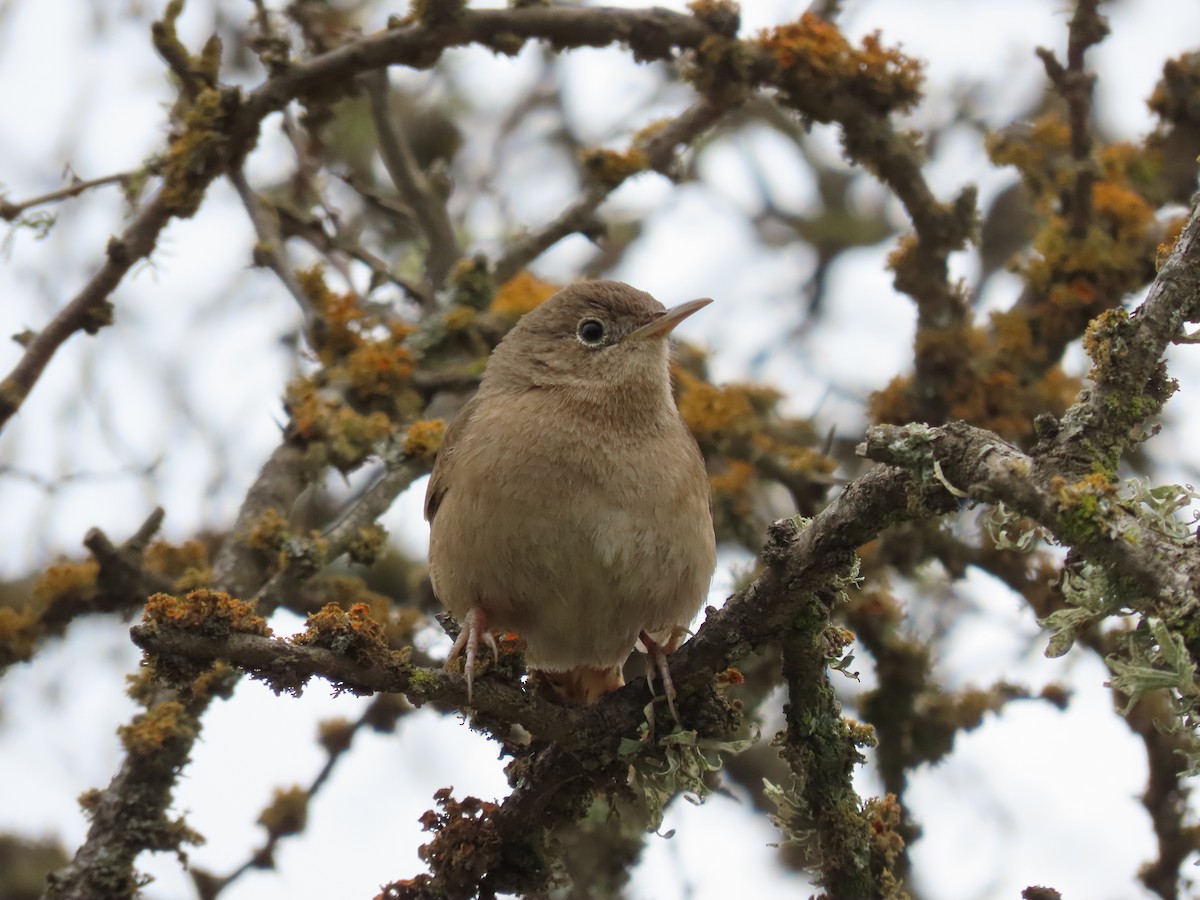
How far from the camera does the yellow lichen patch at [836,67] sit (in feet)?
17.4

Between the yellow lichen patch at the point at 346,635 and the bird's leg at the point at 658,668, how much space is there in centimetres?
77

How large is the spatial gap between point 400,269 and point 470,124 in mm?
2030

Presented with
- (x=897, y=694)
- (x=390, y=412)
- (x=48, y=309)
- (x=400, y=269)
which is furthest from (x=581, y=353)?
(x=48, y=309)

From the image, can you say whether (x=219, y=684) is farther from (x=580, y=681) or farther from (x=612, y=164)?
(x=612, y=164)

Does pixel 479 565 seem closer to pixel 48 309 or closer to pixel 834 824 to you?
pixel 834 824

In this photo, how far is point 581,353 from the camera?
4.82 meters

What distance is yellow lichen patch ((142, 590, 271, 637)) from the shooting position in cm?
253

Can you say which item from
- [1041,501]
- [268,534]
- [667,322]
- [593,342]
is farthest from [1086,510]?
[268,534]

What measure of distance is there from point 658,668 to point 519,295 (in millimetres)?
3318

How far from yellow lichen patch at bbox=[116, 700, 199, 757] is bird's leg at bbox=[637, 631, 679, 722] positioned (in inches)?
58.9

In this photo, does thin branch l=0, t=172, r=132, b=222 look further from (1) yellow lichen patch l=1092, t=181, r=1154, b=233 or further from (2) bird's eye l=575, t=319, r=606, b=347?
(1) yellow lichen patch l=1092, t=181, r=1154, b=233

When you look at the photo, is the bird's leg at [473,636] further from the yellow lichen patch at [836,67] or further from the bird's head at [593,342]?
the yellow lichen patch at [836,67]

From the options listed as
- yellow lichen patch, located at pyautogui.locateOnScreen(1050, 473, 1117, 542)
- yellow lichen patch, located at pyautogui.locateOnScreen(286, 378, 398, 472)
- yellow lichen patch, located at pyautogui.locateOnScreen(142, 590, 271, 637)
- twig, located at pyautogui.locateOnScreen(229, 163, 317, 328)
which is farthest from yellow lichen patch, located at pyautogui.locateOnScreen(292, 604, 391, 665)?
twig, located at pyautogui.locateOnScreen(229, 163, 317, 328)

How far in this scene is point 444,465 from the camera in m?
4.59
